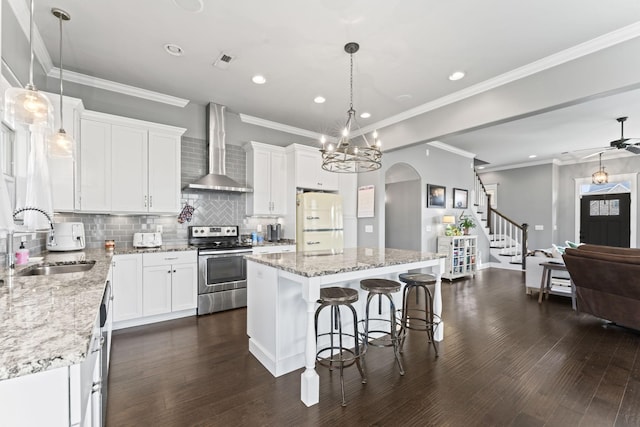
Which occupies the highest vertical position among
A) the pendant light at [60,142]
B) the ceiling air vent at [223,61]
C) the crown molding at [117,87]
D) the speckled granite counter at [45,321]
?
the ceiling air vent at [223,61]

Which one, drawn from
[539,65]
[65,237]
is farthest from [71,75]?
[539,65]

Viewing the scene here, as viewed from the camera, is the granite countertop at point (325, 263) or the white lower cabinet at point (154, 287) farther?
the white lower cabinet at point (154, 287)

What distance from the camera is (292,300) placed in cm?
239

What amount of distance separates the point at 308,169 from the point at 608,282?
4064 millimetres

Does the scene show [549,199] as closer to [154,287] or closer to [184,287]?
[184,287]

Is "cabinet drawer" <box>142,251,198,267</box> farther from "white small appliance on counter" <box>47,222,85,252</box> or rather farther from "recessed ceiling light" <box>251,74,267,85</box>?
"recessed ceiling light" <box>251,74,267,85</box>

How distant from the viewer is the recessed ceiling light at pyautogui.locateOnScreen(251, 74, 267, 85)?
345 cm

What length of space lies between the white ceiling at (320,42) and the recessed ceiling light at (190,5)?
0.05 feet

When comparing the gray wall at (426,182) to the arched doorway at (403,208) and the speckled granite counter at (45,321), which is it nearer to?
the arched doorway at (403,208)

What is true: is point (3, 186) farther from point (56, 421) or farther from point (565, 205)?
point (565, 205)

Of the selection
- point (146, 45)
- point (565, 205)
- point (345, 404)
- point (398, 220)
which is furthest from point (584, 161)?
point (146, 45)

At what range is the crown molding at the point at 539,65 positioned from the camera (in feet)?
8.44

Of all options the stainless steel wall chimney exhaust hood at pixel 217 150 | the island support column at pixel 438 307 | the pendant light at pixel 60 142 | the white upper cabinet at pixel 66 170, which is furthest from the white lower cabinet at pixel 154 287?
the island support column at pixel 438 307

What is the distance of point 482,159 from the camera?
26.0 feet
